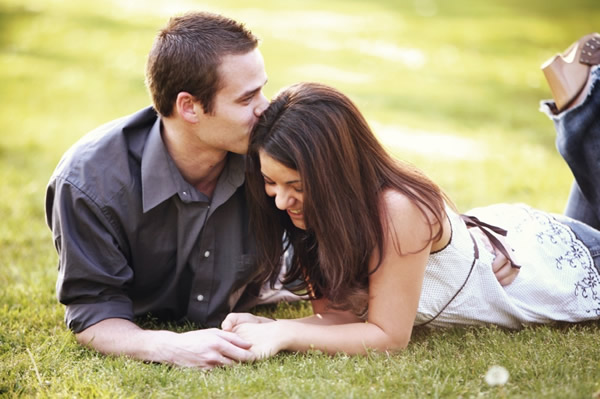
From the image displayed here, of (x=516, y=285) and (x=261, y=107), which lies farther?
(x=516, y=285)

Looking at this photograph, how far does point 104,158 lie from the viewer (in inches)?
141

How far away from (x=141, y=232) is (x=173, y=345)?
66cm

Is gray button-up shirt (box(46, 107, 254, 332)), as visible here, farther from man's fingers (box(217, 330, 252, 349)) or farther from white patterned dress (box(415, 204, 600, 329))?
white patterned dress (box(415, 204, 600, 329))

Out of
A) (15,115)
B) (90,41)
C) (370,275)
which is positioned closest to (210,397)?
(370,275)

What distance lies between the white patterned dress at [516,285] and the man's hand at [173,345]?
38.2 inches

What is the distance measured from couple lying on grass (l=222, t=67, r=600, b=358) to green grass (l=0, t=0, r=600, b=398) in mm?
139

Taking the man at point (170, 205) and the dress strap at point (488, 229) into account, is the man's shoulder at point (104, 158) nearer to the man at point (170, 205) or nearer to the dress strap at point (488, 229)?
the man at point (170, 205)

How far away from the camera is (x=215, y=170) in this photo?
3.87 meters

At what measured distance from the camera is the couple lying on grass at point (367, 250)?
10.5ft

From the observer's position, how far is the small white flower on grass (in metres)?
2.90

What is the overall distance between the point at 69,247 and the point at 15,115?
Answer: 769cm

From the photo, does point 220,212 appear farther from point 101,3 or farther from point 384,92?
point 101,3

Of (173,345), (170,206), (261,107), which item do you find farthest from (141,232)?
(261,107)

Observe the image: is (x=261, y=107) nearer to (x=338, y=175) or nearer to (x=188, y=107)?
(x=188, y=107)
